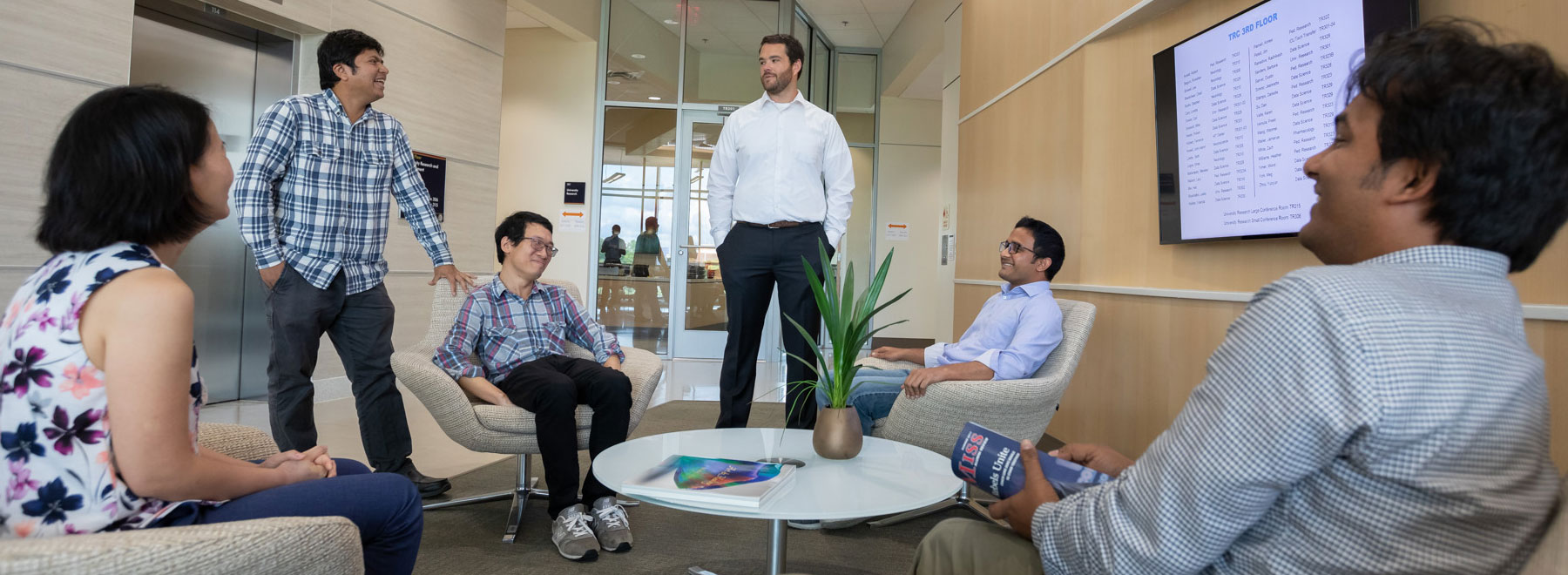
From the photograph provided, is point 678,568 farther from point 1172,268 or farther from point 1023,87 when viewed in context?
point 1023,87

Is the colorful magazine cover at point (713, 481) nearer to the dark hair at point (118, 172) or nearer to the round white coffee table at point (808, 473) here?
the round white coffee table at point (808, 473)

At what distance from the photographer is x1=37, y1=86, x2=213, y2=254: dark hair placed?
1113 mm

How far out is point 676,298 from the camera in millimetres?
7754

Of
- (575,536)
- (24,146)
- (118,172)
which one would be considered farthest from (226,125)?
(118,172)

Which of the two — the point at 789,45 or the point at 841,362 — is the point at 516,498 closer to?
the point at 841,362

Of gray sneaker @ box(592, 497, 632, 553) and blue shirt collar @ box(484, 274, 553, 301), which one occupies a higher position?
blue shirt collar @ box(484, 274, 553, 301)

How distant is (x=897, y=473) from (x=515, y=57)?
6719 millimetres

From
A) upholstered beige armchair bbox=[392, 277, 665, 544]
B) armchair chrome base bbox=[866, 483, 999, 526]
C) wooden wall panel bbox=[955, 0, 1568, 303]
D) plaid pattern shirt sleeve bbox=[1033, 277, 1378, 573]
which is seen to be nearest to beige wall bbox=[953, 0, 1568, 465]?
wooden wall panel bbox=[955, 0, 1568, 303]

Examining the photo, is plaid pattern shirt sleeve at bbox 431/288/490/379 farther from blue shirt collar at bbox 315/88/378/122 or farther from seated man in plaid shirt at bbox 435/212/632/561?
blue shirt collar at bbox 315/88/378/122

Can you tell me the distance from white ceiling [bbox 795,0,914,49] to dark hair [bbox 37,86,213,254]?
732 cm

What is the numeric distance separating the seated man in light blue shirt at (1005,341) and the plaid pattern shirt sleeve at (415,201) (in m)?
1.56

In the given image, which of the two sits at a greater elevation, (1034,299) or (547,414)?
(1034,299)

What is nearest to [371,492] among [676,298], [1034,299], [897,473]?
[897,473]

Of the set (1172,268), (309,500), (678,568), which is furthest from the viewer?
(1172,268)
